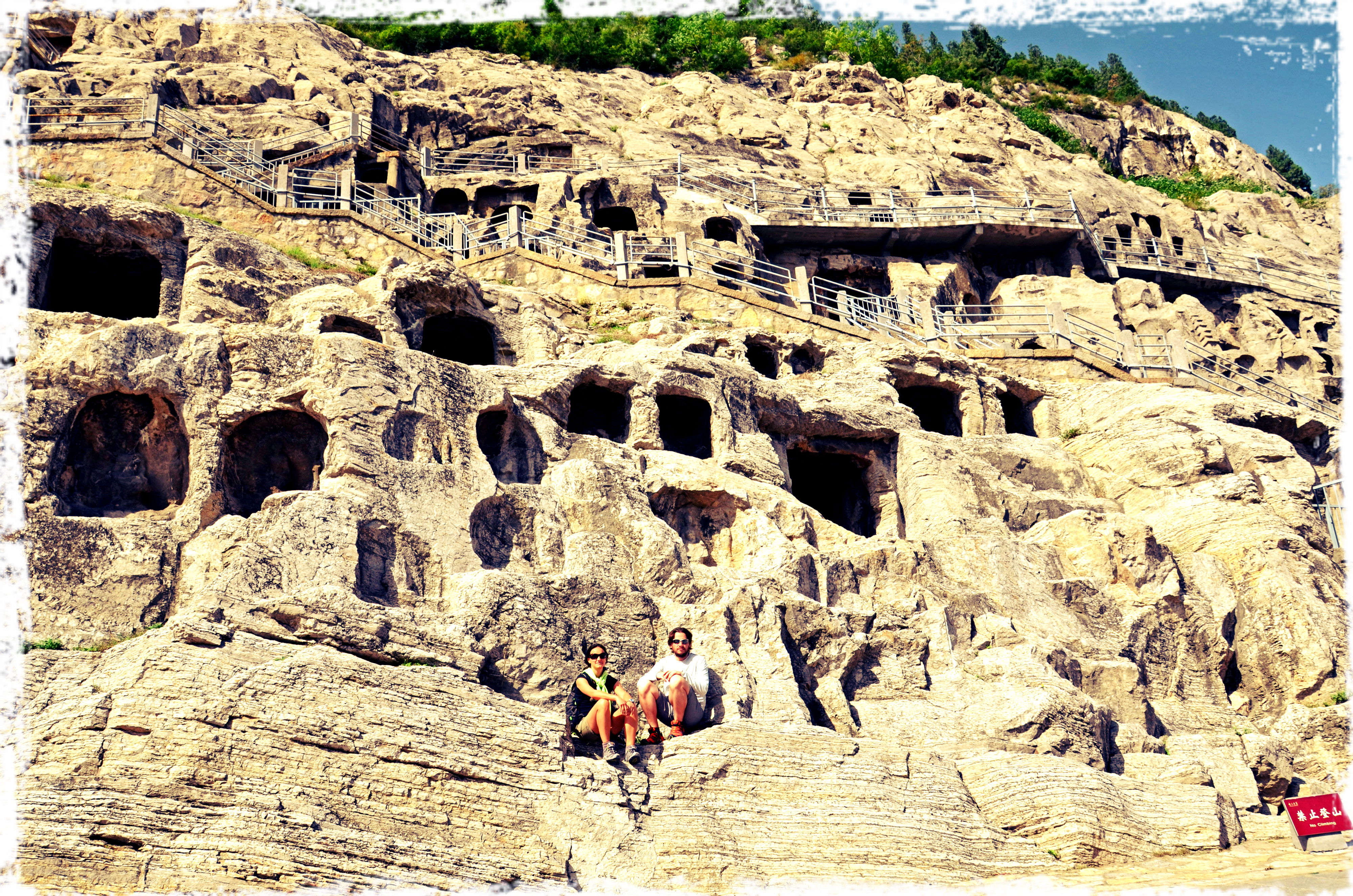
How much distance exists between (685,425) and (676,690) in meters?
8.29

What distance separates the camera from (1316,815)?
1315 cm

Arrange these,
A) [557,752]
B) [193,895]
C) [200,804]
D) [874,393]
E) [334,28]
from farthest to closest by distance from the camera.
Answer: [334,28], [874,393], [557,752], [200,804], [193,895]

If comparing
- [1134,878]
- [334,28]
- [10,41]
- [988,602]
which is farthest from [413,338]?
[334,28]

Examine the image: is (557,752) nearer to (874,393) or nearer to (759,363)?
(874,393)

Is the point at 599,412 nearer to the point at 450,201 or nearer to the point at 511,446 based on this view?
the point at 511,446

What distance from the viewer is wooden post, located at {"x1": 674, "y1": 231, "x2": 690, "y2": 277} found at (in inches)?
1129

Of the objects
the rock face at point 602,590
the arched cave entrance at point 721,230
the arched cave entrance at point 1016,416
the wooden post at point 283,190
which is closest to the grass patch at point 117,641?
the rock face at point 602,590

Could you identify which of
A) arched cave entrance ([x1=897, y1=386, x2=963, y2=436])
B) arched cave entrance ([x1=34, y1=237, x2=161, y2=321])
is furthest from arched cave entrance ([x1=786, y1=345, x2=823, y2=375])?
arched cave entrance ([x1=34, y1=237, x2=161, y2=321])

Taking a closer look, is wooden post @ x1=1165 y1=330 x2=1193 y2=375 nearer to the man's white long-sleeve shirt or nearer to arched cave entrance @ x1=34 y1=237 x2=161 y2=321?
the man's white long-sleeve shirt

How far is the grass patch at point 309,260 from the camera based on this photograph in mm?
24562

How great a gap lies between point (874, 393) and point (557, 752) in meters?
11.6

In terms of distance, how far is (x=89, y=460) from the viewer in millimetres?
17078

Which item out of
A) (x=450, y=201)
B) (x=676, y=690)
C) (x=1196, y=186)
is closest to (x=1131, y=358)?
(x=676, y=690)

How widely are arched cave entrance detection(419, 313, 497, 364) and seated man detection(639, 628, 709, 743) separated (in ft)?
33.4
